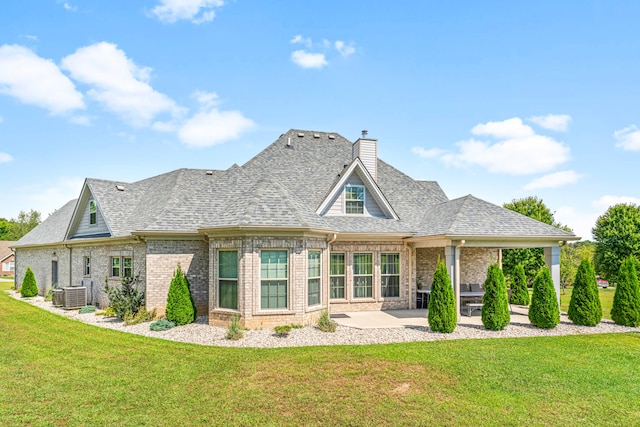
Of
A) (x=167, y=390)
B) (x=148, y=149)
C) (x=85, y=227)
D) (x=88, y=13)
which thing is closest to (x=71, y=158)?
(x=85, y=227)

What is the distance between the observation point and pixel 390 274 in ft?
54.0

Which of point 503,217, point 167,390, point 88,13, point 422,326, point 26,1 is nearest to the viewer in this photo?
point 167,390

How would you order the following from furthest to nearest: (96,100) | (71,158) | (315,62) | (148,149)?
(71,158), (148,149), (96,100), (315,62)

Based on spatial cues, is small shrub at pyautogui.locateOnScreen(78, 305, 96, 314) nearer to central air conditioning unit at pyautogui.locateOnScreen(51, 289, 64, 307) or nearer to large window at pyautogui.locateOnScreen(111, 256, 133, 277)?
large window at pyautogui.locateOnScreen(111, 256, 133, 277)

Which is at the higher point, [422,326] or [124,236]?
[124,236]

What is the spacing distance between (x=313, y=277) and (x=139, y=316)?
20.9 ft

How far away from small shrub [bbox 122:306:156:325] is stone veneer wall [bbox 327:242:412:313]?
6873mm

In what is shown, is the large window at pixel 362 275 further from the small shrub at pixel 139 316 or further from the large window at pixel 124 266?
the large window at pixel 124 266

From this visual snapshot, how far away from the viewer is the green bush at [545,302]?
12.4 metres

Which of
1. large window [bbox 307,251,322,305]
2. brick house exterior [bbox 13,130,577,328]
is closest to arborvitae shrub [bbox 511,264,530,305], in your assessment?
brick house exterior [bbox 13,130,577,328]

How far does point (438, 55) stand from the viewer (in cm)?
1385

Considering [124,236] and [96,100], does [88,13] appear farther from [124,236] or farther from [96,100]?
[124,236]

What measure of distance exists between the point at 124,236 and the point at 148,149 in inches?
197

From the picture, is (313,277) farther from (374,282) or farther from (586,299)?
(586,299)
